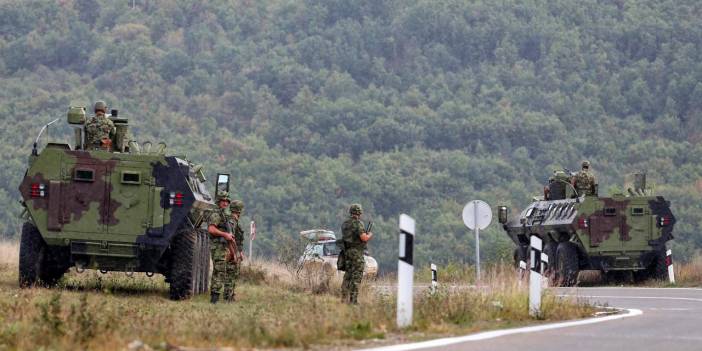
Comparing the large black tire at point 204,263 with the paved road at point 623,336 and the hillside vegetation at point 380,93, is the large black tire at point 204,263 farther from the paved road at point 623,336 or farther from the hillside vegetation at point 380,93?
the hillside vegetation at point 380,93

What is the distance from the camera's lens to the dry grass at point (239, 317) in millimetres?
12531

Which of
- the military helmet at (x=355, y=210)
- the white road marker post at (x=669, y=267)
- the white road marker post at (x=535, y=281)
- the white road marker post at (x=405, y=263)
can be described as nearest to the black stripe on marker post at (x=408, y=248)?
the white road marker post at (x=405, y=263)

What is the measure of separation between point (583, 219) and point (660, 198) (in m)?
1.99

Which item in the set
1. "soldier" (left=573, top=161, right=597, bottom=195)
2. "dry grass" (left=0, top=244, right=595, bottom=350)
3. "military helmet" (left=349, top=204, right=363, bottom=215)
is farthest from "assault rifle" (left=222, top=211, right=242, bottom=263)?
"soldier" (left=573, top=161, right=597, bottom=195)

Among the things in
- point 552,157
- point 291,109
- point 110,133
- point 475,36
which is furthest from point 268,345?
point 475,36

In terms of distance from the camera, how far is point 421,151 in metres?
126

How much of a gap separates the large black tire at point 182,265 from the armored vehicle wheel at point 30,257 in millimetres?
1930

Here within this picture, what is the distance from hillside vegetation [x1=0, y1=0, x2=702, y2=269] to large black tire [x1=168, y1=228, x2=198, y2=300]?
7129 cm

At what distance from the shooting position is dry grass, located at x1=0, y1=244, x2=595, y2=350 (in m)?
12.5

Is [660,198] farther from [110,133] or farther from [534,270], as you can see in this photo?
[534,270]

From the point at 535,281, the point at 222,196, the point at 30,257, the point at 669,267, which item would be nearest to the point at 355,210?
the point at 222,196

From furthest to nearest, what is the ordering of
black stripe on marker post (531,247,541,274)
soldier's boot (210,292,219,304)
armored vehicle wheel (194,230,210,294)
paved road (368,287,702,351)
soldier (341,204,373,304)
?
1. armored vehicle wheel (194,230,210,294)
2. soldier's boot (210,292,219,304)
3. soldier (341,204,373,304)
4. black stripe on marker post (531,247,541,274)
5. paved road (368,287,702,351)

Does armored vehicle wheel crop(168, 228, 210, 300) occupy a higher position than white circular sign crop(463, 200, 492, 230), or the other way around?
white circular sign crop(463, 200, 492, 230)

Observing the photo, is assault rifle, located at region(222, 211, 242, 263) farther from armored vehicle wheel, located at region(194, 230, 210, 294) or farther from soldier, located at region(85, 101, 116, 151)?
soldier, located at region(85, 101, 116, 151)
